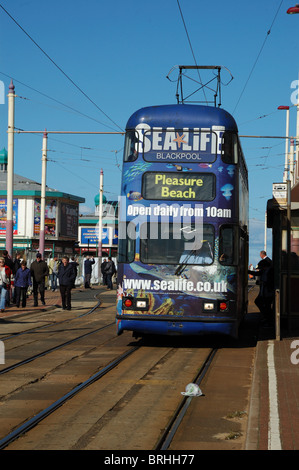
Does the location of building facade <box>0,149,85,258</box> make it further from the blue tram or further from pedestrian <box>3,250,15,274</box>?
the blue tram

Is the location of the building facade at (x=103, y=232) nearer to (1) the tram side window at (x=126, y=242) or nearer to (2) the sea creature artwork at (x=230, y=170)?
(1) the tram side window at (x=126, y=242)

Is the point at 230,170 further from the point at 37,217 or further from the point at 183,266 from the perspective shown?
the point at 37,217

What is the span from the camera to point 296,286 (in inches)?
740

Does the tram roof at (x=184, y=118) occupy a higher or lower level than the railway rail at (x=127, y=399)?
higher

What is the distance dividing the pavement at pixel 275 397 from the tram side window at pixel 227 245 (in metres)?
1.78

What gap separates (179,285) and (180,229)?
1084 millimetres

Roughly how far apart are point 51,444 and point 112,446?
0.60 m

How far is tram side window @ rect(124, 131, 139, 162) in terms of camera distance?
50.6ft

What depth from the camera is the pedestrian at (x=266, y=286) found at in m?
20.0

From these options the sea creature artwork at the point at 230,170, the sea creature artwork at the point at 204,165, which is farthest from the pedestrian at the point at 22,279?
the sea creature artwork at the point at 230,170

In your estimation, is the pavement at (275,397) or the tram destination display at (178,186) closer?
the pavement at (275,397)

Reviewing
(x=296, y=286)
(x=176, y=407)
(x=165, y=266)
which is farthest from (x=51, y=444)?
(x=296, y=286)

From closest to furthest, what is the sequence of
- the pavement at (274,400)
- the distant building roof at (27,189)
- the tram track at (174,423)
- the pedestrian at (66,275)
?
1. the pavement at (274,400)
2. the tram track at (174,423)
3. the pedestrian at (66,275)
4. the distant building roof at (27,189)

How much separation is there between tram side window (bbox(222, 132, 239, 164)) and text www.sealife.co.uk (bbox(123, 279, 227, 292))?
2381mm
